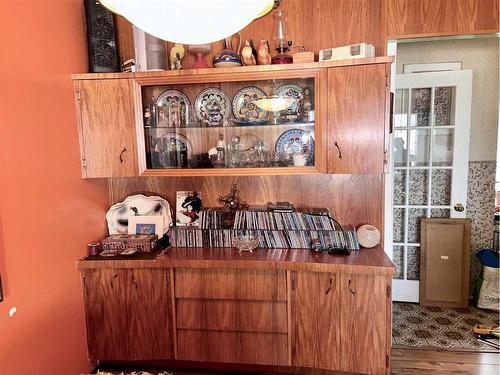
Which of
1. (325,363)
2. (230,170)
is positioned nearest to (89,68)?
(230,170)

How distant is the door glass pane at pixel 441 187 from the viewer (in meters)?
3.03

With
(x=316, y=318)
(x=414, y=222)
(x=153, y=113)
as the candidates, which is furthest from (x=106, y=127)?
(x=414, y=222)

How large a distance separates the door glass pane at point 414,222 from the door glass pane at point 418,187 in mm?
72

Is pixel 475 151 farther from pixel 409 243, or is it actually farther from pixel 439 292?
pixel 439 292

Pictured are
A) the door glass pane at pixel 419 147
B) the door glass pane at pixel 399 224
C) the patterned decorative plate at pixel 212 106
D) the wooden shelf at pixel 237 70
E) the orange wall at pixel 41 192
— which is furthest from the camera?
the door glass pane at pixel 399 224

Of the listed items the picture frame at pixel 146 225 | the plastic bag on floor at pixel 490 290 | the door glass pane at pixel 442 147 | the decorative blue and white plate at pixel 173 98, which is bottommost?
the plastic bag on floor at pixel 490 290

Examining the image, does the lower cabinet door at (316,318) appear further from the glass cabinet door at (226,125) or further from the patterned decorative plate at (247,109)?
the patterned decorative plate at (247,109)

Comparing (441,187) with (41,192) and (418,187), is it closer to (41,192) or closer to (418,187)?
(418,187)

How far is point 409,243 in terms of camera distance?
3148mm

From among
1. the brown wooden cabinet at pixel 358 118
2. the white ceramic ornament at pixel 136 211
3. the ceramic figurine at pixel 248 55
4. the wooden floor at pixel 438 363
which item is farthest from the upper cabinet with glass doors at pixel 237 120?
the wooden floor at pixel 438 363

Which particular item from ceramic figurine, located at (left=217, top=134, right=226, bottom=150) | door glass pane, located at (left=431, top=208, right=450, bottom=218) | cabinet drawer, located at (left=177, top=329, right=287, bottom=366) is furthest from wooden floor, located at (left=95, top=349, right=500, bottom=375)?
ceramic figurine, located at (left=217, top=134, right=226, bottom=150)

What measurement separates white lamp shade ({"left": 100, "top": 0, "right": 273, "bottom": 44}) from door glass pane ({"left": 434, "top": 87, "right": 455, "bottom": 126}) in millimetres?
2556

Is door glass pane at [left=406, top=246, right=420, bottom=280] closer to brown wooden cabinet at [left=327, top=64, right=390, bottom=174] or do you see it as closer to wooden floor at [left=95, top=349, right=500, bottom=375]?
wooden floor at [left=95, top=349, right=500, bottom=375]

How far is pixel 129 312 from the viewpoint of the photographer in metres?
2.17
